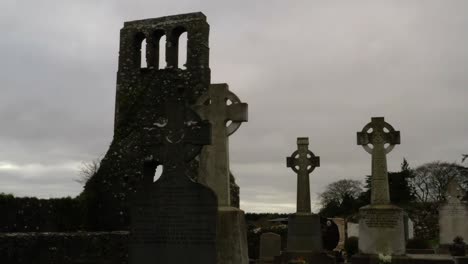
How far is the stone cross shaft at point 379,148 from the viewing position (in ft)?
44.1

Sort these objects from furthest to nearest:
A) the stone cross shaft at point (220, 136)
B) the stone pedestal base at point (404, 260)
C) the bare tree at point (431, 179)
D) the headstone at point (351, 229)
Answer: the bare tree at point (431, 179), the headstone at point (351, 229), the stone pedestal base at point (404, 260), the stone cross shaft at point (220, 136)

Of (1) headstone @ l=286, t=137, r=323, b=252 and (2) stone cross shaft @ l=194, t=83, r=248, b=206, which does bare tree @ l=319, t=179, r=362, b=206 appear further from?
(2) stone cross shaft @ l=194, t=83, r=248, b=206

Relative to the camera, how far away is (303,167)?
16.3 m

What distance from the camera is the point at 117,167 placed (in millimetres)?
20219

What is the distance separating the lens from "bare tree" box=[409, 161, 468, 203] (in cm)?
4953

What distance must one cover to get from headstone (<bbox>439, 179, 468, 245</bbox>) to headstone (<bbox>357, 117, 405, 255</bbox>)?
27.9 feet

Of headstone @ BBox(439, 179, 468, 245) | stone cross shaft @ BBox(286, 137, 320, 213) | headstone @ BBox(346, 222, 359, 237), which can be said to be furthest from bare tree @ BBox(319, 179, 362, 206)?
stone cross shaft @ BBox(286, 137, 320, 213)

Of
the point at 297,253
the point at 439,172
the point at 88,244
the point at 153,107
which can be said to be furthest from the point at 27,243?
the point at 439,172

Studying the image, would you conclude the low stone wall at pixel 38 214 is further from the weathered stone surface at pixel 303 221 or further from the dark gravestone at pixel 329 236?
the dark gravestone at pixel 329 236

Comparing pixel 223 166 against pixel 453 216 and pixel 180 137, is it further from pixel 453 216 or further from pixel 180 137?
pixel 453 216

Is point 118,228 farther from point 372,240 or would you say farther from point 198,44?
point 372,240

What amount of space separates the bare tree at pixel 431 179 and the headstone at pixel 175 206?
149 feet

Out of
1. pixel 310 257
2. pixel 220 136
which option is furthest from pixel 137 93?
pixel 220 136

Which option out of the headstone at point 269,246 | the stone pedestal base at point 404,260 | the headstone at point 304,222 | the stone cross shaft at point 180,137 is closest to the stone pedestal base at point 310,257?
the headstone at point 304,222
